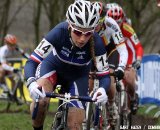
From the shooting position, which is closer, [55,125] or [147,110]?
[55,125]

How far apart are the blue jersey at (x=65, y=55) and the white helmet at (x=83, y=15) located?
1.10 feet

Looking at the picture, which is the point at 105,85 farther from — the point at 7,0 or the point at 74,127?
the point at 7,0

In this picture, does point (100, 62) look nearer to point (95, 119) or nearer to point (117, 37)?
point (95, 119)

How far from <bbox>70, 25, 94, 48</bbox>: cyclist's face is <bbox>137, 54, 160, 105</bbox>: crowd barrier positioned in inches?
412

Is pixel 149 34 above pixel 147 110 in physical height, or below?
above

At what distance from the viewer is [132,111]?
12203mm

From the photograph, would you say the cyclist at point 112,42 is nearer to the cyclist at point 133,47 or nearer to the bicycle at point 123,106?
the bicycle at point 123,106

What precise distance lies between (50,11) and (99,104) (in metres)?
20.7

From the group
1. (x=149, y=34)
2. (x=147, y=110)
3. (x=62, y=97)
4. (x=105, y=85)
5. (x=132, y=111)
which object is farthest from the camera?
(x=149, y=34)

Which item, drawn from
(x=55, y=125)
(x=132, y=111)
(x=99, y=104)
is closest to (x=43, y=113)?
(x=55, y=125)

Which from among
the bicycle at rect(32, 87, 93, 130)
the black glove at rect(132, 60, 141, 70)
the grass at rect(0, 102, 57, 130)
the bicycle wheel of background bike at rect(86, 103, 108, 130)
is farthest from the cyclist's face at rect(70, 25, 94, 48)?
the black glove at rect(132, 60, 141, 70)

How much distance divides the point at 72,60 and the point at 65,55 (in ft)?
A: 0.36

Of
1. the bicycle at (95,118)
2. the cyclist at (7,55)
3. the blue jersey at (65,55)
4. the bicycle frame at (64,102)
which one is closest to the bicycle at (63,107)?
the bicycle frame at (64,102)

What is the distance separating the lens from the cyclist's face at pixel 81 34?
7.13 meters
